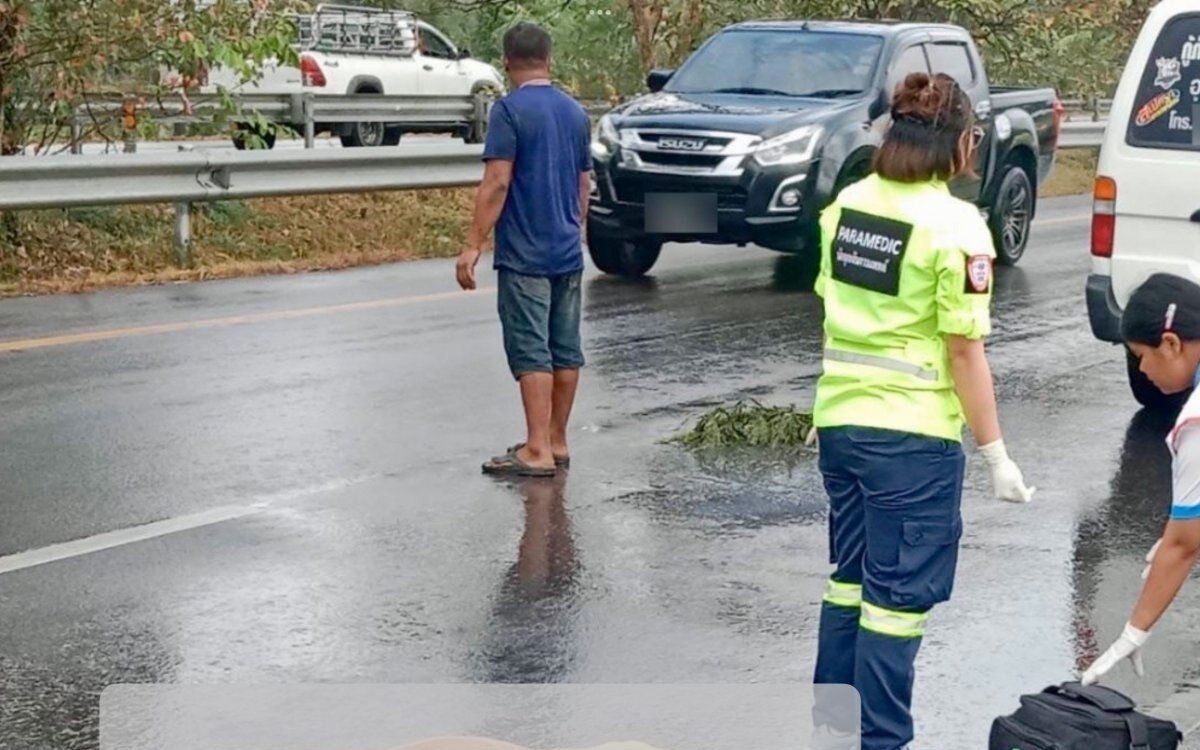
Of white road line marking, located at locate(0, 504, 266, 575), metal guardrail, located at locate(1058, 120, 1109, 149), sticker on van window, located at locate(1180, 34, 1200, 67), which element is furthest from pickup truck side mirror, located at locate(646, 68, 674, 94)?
metal guardrail, located at locate(1058, 120, 1109, 149)

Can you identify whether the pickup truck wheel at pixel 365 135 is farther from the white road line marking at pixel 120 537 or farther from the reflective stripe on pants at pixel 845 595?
the reflective stripe on pants at pixel 845 595

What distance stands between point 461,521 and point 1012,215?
394 inches

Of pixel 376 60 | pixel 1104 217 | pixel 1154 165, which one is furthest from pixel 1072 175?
pixel 1154 165

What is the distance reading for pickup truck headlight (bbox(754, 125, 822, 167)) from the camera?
1348cm

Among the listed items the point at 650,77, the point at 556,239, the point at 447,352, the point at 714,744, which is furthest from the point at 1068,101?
the point at 714,744

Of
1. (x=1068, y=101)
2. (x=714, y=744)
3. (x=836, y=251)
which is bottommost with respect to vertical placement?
(x=1068, y=101)

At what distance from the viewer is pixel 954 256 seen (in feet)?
14.9

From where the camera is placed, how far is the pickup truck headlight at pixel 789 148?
44.2ft

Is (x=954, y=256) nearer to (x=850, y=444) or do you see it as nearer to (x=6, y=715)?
(x=850, y=444)

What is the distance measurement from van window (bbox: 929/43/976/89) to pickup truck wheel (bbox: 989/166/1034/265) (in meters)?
0.87

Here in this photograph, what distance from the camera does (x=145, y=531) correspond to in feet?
22.6

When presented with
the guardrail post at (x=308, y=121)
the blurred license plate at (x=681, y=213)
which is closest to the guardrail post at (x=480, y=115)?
the guardrail post at (x=308, y=121)

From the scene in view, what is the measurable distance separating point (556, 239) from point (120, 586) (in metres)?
2.51

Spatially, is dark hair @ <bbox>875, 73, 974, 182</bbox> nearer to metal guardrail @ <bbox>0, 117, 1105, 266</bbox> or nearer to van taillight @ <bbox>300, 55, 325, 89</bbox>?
metal guardrail @ <bbox>0, 117, 1105, 266</bbox>
